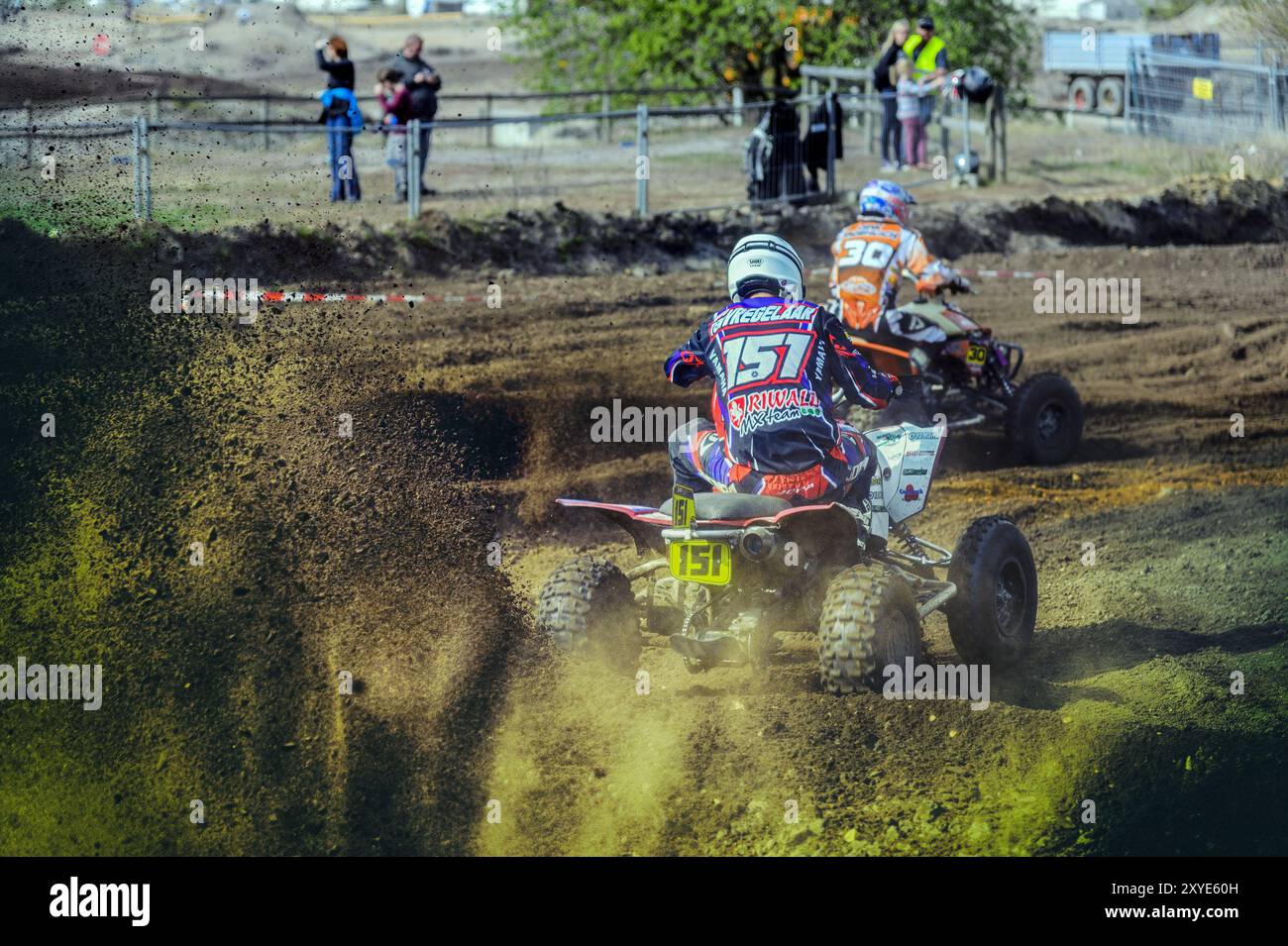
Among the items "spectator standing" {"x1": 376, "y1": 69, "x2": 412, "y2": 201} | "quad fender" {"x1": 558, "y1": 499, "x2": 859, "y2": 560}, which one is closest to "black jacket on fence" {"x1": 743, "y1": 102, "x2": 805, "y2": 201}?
"spectator standing" {"x1": 376, "y1": 69, "x2": 412, "y2": 201}

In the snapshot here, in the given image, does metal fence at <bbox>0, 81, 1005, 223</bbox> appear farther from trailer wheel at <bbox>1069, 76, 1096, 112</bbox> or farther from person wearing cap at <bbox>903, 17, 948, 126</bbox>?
trailer wheel at <bbox>1069, 76, 1096, 112</bbox>

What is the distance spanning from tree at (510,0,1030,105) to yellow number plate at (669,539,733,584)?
61.6 feet

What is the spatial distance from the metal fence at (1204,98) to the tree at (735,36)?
2.25 m

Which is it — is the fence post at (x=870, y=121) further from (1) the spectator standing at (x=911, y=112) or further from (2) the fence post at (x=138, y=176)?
(2) the fence post at (x=138, y=176)

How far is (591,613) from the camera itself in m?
6.03

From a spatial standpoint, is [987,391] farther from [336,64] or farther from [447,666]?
[336,64]

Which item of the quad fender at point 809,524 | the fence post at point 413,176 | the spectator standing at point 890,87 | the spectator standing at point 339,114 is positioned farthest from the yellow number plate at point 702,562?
the spectator standing at point 890,87

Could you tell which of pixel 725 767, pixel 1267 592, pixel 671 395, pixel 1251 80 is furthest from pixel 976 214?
pixel 725 767

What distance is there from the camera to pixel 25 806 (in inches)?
213

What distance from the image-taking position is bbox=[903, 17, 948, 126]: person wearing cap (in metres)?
18.3

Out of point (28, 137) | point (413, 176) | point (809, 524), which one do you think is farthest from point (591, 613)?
point (413, 176)

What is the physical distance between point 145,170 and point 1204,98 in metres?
16.6

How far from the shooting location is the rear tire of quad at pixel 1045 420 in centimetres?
995
